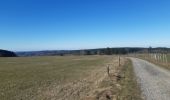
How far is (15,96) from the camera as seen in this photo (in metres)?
18.2

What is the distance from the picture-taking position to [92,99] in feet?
49.9

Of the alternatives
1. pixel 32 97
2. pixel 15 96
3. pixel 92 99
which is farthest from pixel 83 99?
pixel 15 96

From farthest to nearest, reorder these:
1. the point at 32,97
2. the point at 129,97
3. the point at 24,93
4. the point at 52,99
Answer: the point at 24,93 < the point at 32,97 < the point at 52,99 < the point at 129,97

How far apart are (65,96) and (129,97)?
389cm

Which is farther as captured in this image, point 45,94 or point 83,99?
point 45,94

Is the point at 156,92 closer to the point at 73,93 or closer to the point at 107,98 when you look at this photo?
the point at 107,98

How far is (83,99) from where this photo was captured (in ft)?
51.3

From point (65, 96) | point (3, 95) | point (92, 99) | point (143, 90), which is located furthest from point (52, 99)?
point (143, 90)

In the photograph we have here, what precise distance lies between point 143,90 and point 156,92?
1048 mm

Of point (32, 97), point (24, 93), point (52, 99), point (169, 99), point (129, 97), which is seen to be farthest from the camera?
point (24, 93)

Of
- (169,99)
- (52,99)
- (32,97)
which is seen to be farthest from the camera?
(32,97)

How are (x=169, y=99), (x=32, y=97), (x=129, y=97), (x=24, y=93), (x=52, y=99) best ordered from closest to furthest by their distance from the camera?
(x=169, y=99) → (x=129, y=97) → (x=52, y=99) → (x=32, y=97) → (x=24, y=93)

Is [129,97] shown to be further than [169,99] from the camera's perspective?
Yes

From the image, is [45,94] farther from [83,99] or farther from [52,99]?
[83,99]
